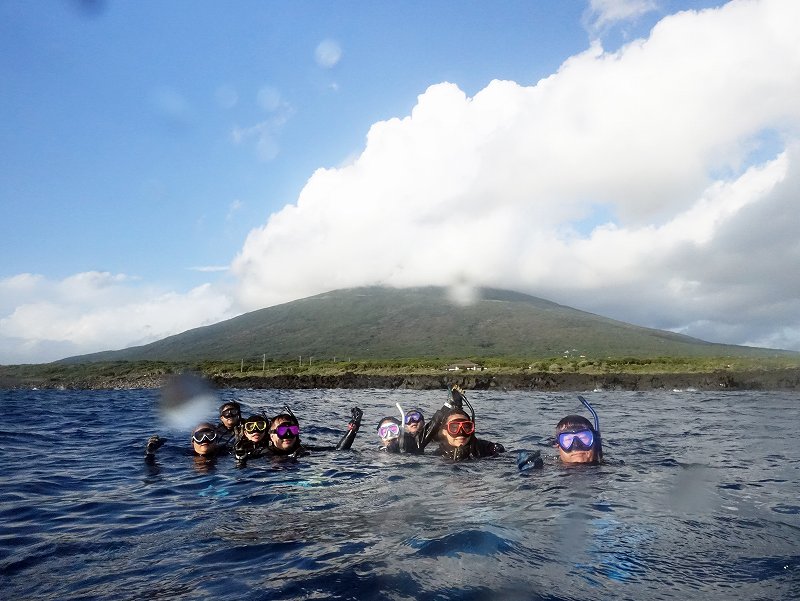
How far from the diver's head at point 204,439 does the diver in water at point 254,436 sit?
0.58m

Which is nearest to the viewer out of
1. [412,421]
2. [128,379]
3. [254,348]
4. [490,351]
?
[412,421]

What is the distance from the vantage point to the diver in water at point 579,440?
36.6 feet

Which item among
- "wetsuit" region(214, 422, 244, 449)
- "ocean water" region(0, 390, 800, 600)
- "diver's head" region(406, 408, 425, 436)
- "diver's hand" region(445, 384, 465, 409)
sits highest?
"diver's hand" region(445, 384, 465, 409)

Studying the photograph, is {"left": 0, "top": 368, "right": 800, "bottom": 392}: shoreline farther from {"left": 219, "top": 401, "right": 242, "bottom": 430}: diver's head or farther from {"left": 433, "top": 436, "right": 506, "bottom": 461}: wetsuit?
{"left": 433, "top": 436, "right": 506, "bottom": 461}: wetsuit

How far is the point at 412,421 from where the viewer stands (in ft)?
46.6

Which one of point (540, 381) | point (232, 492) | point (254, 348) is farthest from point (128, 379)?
point (254, 348)

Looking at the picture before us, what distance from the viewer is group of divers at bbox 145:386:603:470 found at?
11250 millimetres

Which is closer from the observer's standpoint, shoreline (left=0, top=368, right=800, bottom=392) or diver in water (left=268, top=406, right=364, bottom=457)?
diver in water (left=268, top=406, right=364, bottom=457)

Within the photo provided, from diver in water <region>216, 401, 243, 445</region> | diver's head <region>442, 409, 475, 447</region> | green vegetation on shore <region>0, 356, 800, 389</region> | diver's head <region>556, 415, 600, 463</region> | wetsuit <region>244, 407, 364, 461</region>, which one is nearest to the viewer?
diver's head <region>556, 415, 600, 463</region>

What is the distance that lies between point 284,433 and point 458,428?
4.30m

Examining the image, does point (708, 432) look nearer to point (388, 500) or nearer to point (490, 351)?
point (388, 500)

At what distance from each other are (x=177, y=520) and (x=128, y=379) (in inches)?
2850

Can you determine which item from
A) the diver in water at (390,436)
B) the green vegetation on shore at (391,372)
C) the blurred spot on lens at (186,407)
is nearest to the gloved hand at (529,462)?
the diver in water at (390,436)

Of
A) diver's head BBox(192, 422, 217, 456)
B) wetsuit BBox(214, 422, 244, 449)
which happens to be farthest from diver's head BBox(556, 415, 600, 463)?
diver's head BBox(192, 422, 217, 456)
